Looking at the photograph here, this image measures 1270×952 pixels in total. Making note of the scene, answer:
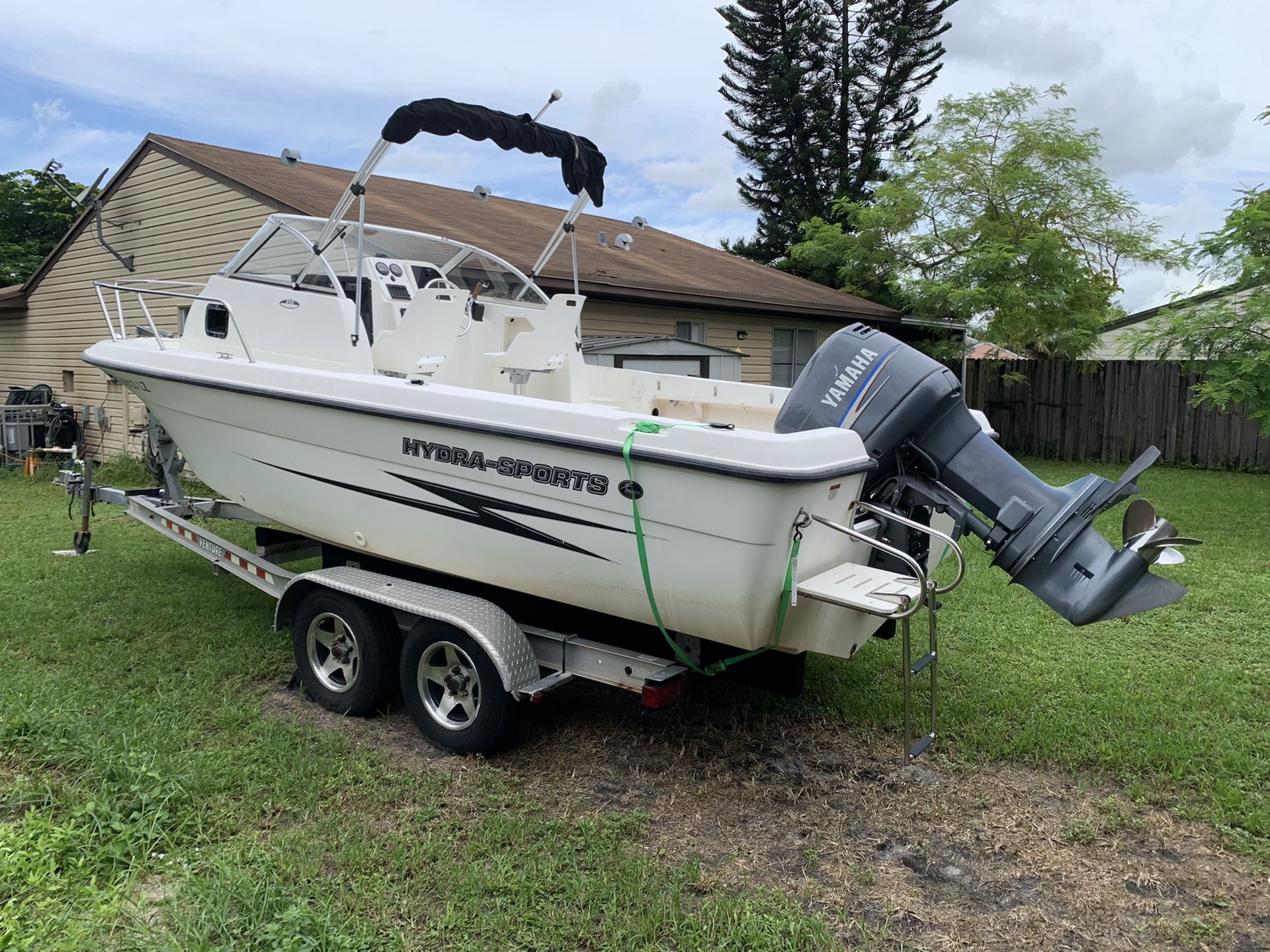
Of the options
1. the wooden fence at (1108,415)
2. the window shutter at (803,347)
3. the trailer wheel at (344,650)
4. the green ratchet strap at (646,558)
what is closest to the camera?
the green ratchet strap at (646,558)

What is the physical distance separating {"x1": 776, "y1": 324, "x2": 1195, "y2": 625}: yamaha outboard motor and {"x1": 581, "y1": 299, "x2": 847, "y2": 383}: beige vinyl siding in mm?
7256

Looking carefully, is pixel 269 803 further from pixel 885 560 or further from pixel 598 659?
pixel 885 560

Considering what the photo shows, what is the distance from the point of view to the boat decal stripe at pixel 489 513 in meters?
3.61

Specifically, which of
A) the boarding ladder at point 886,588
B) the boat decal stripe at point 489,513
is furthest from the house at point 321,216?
the boarding ladder at point 886,588

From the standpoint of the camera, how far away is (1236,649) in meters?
5.31

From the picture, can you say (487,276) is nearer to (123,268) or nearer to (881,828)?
(881,828)

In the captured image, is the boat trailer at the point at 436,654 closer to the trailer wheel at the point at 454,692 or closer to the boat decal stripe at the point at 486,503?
the trailer wheel at the point at 454,692

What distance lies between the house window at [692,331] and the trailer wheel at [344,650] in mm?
8562

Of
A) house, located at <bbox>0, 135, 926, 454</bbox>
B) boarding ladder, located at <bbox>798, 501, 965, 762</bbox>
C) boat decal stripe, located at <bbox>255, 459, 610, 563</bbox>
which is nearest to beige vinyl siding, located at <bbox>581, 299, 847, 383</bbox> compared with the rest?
house, located at <bbox>0, 135, 926, 454</bbox>

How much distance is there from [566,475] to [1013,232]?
13.8 m

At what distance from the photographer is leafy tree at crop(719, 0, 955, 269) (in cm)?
2483

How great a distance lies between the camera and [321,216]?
32.0ft

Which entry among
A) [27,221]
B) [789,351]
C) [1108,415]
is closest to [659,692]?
[789,351]

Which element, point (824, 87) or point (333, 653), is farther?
point (824, 87)
